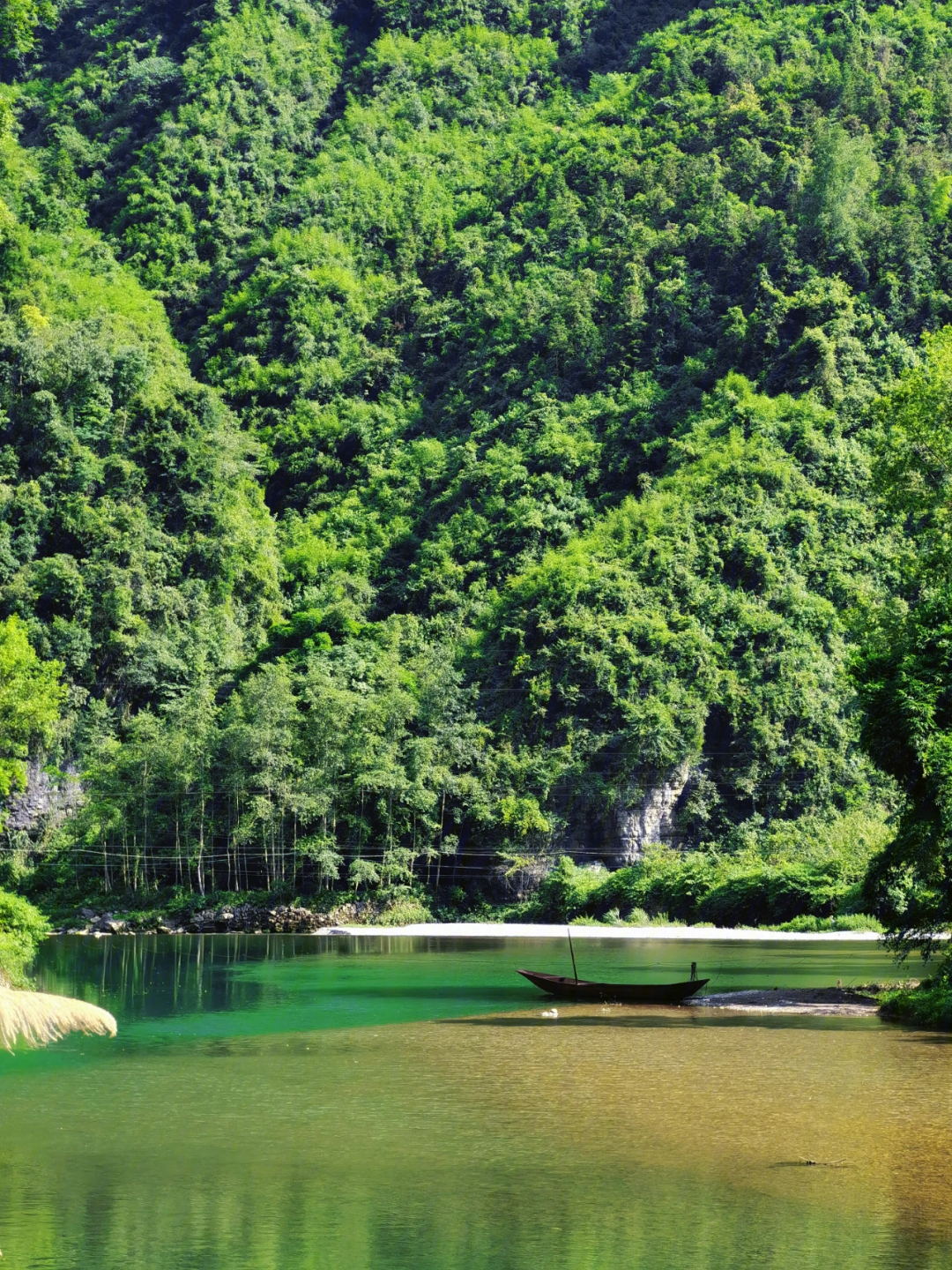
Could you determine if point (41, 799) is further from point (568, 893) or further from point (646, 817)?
point (646, 817)

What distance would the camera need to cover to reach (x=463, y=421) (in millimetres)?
132125

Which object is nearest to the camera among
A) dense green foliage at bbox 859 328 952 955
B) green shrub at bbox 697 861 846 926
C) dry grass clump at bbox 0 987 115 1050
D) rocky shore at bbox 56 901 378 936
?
dry grass clump at bbox 0 987 115 1050

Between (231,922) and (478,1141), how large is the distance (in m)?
60.2

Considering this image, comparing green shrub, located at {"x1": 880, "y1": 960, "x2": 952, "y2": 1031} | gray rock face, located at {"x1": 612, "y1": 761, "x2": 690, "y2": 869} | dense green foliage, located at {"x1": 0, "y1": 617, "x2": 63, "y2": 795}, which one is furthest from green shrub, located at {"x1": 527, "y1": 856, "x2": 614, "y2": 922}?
green shrub, located at {"x1": 880, "y1": 960, "x2": 952, "y2": 1031}

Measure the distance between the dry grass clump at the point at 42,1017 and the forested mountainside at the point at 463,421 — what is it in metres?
25.5

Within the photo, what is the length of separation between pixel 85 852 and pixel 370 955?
31.8 metres

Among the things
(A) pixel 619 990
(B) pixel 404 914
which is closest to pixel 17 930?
(A) pixel 619 990

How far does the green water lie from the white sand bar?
91.1ft

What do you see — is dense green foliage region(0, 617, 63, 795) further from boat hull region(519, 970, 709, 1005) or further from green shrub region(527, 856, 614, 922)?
green shrub region(527, 856, 614, 922)

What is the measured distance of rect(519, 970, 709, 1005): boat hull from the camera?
37844 millimetres

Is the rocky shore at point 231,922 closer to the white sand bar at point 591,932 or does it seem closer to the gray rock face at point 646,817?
the white sand bar at point 591,932

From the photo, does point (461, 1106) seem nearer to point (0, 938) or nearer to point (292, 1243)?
point (292, 1243)

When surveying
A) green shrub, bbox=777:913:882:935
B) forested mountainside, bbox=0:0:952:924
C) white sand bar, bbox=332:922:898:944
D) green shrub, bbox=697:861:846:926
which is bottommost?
white sand bar, bbox=332:922:898:944

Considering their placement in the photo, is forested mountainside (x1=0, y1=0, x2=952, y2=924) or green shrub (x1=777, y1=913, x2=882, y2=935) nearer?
green shrub (x1=777, y1=913, x2=882, y2=935)
